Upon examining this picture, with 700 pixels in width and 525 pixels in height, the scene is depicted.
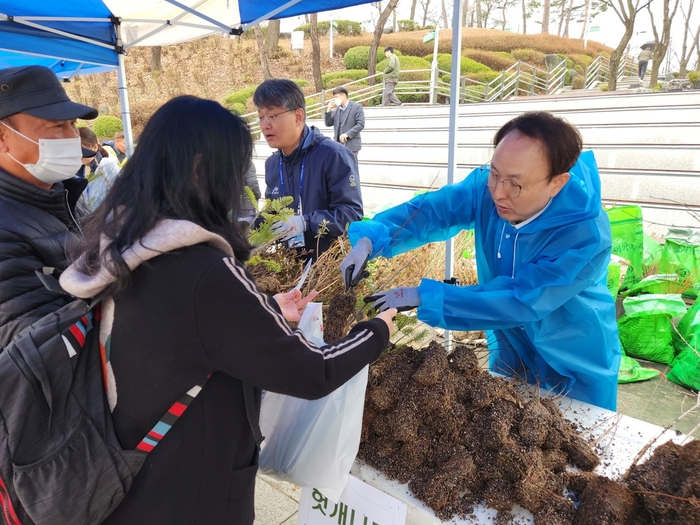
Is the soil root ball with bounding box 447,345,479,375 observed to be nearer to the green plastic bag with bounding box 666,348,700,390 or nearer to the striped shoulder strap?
the striped shoulder strap

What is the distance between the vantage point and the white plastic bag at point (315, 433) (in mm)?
1283

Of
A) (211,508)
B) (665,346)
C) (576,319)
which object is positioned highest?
(576,319)

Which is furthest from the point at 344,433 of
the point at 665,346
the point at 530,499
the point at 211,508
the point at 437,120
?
the point at 437,120

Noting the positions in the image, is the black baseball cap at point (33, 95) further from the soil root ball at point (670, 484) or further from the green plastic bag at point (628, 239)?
the green plastic bag at point (628, 239)

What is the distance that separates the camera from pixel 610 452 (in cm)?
138

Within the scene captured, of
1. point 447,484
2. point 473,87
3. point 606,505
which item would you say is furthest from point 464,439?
point 473,87

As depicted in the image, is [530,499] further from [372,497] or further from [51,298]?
[51,298]

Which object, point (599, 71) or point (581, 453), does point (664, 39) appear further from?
A: point (581, 453)

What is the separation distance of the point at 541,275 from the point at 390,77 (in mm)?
13023

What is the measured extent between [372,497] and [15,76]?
5.39 feet

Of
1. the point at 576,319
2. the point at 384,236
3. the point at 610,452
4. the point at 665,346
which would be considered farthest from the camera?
the point at 665,346

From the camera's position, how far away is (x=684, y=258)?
3.91 meters

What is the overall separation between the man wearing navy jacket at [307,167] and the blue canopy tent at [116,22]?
98 cm

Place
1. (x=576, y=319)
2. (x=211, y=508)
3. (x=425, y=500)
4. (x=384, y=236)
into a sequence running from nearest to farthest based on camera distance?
(x=211, y=508) < (x=425, y=500) < (x=576, y=319) < (x=384, y=236)
